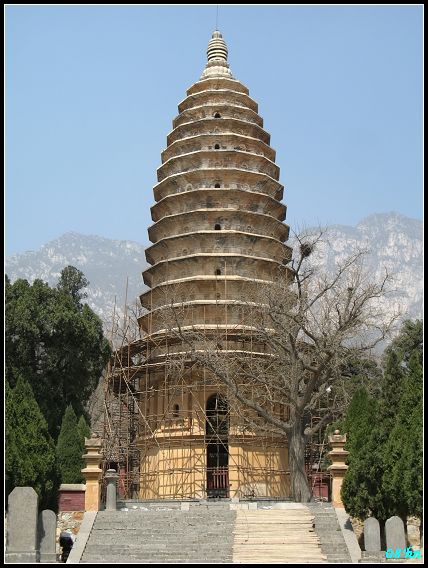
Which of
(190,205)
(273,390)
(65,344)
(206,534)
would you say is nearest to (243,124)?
(190,205)

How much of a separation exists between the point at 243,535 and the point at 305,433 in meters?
4.99

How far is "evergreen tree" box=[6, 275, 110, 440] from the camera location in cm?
3472

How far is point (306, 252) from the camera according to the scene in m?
23.8

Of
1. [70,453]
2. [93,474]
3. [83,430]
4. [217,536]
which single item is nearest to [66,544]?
[93,474]

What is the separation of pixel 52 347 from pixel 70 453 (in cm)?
669

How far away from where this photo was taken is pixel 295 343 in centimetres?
2272

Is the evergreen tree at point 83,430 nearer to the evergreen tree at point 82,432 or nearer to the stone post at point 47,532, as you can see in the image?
the evergreen tree at point 82,432

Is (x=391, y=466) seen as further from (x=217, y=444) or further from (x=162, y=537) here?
(x=217, y=444)

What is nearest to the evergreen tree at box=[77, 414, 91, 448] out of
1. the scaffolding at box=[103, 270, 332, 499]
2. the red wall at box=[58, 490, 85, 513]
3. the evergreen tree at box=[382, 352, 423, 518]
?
the scaffolding at box=[103, 270, 332, 499]

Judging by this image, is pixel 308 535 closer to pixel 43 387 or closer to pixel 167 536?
pixel 167 536

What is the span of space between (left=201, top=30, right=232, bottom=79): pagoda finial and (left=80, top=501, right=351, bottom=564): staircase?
17.8 metres

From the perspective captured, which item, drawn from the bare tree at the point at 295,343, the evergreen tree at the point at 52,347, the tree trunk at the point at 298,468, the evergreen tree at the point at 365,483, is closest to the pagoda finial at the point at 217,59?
the bare tree at the point at 295,343

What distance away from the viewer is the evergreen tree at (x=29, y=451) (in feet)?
66.2

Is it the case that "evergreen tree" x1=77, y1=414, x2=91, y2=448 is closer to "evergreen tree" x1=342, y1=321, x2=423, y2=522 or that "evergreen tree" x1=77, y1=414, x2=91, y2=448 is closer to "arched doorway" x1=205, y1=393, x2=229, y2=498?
"arched doorway" x1=205, y1=393, x2=229, y2=498
